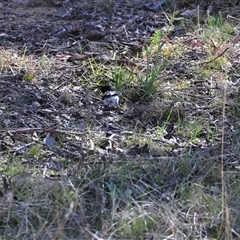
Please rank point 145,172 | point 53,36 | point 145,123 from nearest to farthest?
1. point 145,172
2. point 145,123
3. point 53,36

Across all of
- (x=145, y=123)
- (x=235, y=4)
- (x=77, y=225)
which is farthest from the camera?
(x=235, y=4)

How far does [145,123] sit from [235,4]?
2.25 meters

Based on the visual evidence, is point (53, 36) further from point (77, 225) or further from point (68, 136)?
point (77, 225)

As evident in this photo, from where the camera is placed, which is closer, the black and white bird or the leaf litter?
the leaf litter

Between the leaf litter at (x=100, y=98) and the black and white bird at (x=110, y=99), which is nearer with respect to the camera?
the leaf litter at (x=100, y=98)

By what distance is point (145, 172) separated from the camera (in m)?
3.44

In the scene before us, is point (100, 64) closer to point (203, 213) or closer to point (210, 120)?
point (210, 120)

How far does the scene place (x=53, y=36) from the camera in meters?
5.30

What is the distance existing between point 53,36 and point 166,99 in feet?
4.39

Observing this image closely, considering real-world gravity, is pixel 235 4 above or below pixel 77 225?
below

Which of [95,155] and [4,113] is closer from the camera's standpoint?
[95,155]

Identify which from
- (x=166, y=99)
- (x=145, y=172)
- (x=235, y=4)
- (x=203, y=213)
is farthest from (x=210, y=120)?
(x=235, y=4)

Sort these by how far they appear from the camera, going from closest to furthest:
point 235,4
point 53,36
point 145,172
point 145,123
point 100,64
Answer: point 145,172 < point 145,123 < point 100,64 < point 53,36 < point 235,4

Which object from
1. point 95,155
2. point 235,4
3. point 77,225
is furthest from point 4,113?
point 235,4
